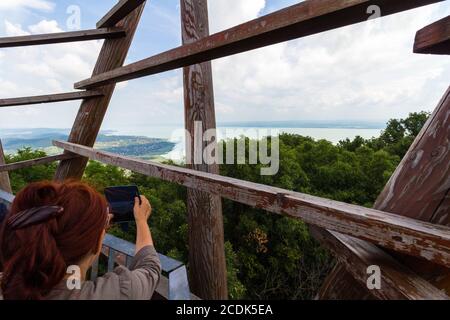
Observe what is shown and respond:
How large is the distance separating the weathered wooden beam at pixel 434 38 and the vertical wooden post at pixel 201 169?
1.18 meters

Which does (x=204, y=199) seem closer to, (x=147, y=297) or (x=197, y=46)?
(x=147, y=297)

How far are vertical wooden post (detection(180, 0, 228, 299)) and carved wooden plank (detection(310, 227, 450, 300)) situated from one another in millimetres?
855

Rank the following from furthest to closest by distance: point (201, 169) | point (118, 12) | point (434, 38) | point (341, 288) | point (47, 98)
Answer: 1. point (47, 98)
2. point (118, 12)
3. point (201, 169)
4. point (341, 288)
5. point (434, 38)

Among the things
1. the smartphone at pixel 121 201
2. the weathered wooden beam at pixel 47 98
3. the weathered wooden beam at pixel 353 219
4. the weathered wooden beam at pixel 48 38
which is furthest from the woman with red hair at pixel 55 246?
the weathered wooden beam at pixel 47 98

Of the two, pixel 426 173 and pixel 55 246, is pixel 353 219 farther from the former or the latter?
pixel 55 246

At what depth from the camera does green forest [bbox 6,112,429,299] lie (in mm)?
9789

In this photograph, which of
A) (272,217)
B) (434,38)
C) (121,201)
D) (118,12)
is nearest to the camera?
(434,38)

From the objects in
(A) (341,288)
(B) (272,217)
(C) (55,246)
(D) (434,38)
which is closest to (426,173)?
(D) (434,38)

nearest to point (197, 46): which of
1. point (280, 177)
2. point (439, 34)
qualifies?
point (439, 34)

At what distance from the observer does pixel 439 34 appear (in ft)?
1.88

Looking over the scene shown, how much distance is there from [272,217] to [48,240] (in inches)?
415

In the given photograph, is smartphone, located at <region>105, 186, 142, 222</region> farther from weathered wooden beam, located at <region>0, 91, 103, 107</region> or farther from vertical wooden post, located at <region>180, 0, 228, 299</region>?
weathered wooden beam, located at <region>0, 91, 103, 107</region>

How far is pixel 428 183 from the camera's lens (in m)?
0.75
